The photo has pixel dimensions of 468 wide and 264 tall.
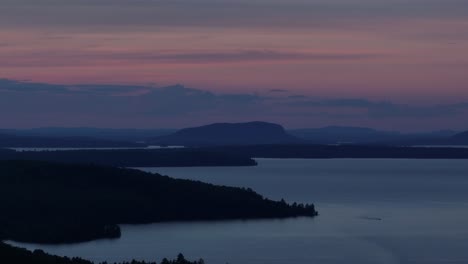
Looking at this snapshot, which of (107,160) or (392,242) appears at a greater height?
(107,160)

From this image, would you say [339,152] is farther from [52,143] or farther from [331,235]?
[331,235]

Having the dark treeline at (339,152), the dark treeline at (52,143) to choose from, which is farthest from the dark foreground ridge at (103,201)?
the dark treeline at (52,143)

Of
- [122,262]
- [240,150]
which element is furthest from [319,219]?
[240,150]

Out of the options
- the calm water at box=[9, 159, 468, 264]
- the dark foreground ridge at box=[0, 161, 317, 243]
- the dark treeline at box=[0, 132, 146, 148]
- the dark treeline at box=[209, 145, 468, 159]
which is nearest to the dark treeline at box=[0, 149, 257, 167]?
the dark treeline at box=[209, 145, 468, 159]

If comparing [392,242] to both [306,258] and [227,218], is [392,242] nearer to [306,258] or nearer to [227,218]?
[306,258]

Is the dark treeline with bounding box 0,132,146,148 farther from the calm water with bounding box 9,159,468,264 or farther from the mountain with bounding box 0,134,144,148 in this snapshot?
the calm water with bounding box 9,159,468,264

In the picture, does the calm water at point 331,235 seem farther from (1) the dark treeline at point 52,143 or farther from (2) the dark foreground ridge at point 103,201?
(1) the dark treeline at point 52,143
